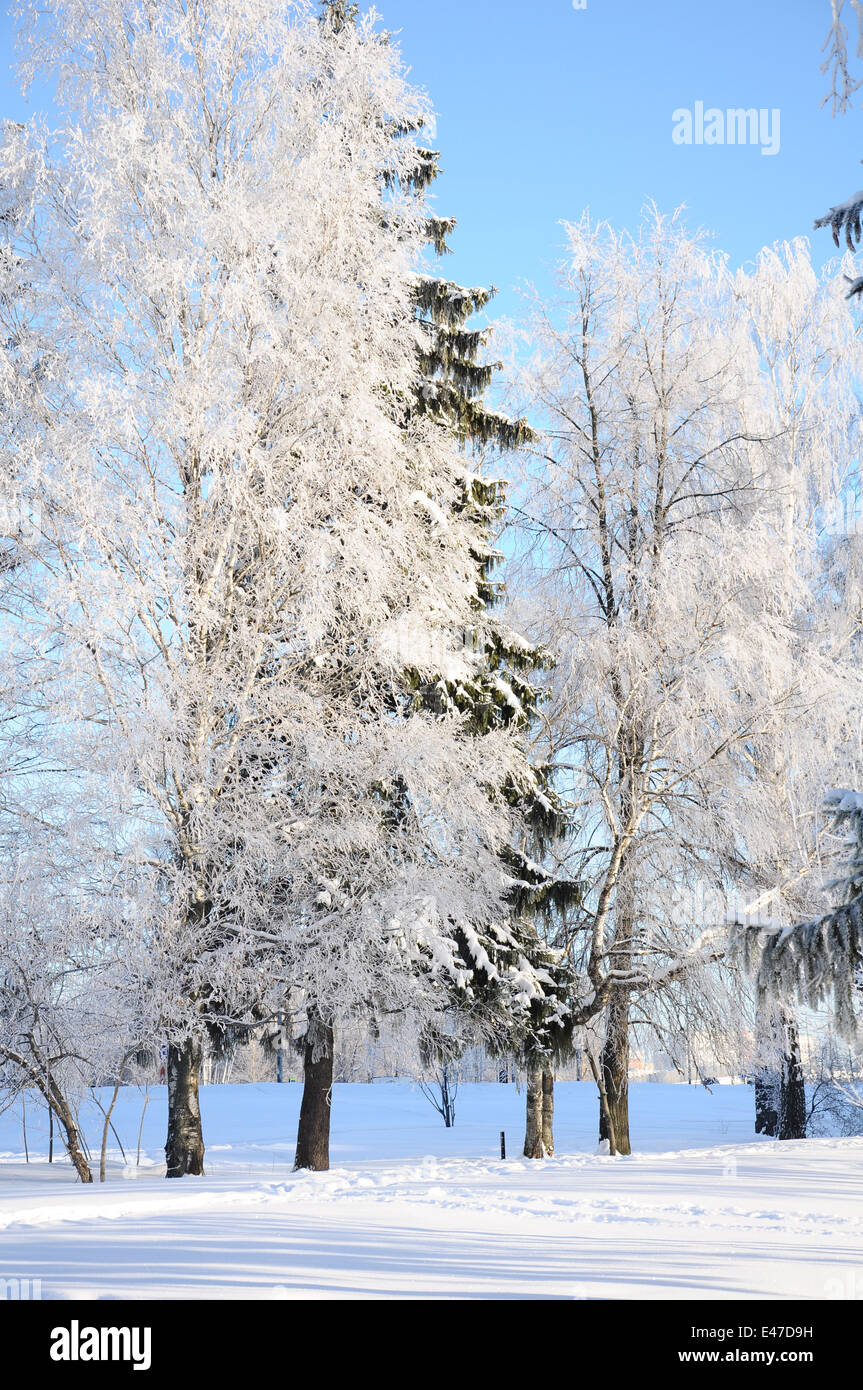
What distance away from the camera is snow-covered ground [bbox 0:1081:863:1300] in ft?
15.0

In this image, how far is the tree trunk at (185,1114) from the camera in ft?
32.6

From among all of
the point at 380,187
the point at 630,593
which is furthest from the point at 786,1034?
the point at 380,187

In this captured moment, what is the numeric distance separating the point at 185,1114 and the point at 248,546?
5.38m

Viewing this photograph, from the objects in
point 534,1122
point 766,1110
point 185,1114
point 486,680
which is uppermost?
point 486,680

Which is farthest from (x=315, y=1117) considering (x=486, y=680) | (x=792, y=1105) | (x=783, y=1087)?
(x=783, y=1087)

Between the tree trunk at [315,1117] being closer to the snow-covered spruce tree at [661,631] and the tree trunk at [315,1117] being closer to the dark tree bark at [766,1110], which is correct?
the snow-covered spruce tree at [661,631]

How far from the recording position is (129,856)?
368 inches

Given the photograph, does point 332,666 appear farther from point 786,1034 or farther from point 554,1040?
point 786,1034

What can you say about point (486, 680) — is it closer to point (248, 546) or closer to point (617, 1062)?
point (248, 546)

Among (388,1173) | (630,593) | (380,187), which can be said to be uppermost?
(380,187)

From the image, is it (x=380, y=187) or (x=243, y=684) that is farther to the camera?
(x=380, y=187)

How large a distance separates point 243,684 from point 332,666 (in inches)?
39.7

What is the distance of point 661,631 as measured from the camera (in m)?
12.7
